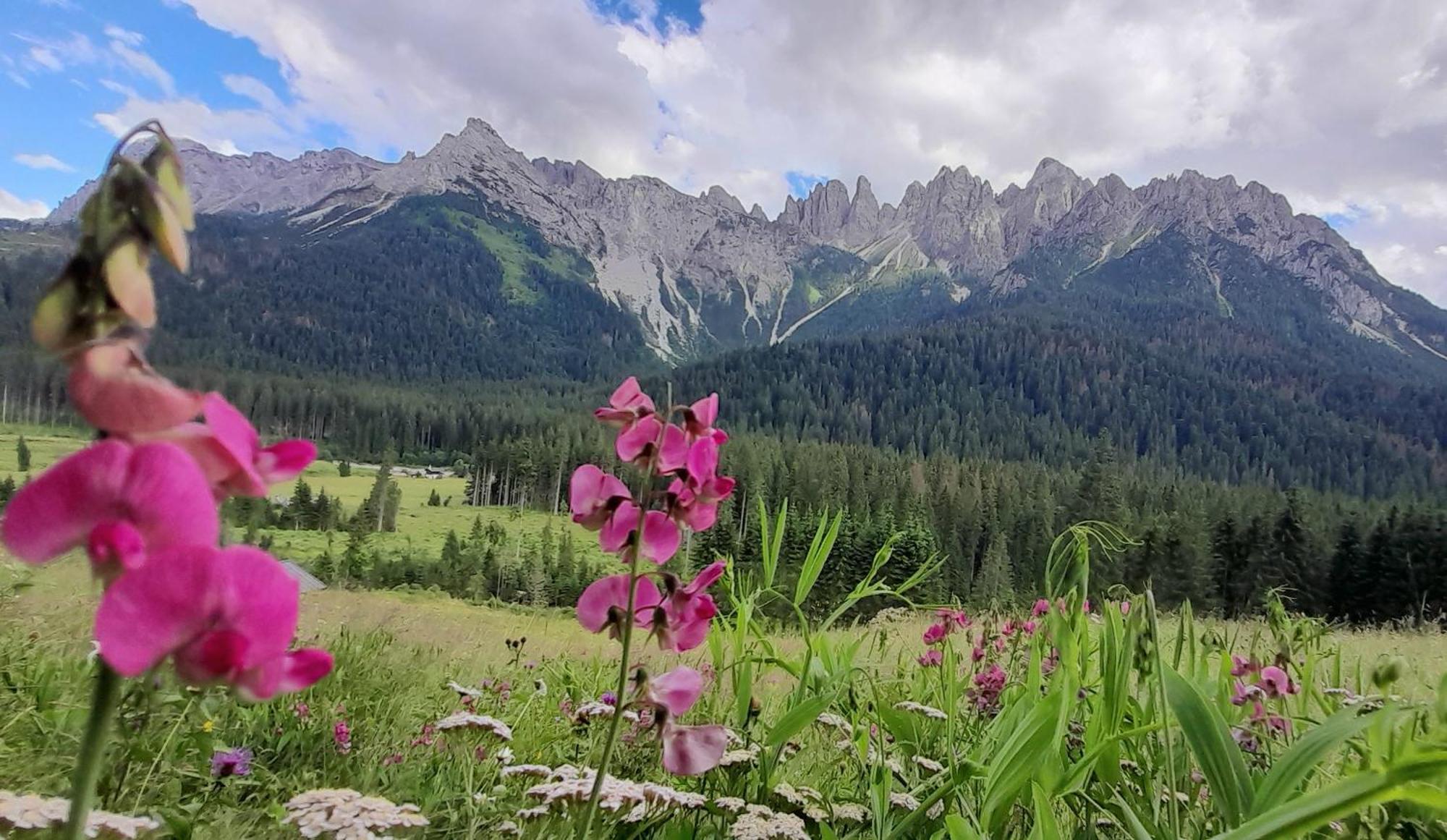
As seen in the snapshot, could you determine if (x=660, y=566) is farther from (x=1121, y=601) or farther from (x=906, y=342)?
(x=906, y=342)

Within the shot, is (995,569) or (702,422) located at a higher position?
(702,422)

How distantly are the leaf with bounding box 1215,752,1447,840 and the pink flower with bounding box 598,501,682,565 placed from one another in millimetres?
929

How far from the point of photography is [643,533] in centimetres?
142

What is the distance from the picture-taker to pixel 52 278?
552 mm

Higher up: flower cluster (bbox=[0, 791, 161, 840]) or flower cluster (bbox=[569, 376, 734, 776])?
flower cluster (bbox=[569, 376, 734, 776])

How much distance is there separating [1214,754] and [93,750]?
4.96 feet

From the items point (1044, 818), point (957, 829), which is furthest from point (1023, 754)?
point (957, 829)

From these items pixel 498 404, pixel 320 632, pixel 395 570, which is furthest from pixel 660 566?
pixel 498 404

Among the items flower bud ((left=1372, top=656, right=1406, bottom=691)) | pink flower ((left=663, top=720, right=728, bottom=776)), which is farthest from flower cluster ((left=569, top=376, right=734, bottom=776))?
flower bud ((left=1372, top=656, right=1406, bottom=691))

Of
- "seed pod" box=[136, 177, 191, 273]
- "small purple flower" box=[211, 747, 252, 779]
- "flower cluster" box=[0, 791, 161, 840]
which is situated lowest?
"small purple flower" box=[211, 747, 252, 779]

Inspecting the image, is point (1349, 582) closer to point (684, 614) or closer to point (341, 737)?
point (341, 737)

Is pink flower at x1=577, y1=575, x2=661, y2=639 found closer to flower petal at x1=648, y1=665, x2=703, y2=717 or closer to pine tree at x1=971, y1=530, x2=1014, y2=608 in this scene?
flower petal at x1=648, y1=665, x2=703, y2=717

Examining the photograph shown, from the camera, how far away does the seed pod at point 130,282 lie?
54 centimetres

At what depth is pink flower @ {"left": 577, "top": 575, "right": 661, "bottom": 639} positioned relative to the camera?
4.60 ft
